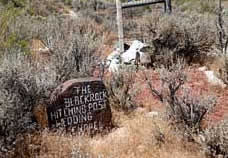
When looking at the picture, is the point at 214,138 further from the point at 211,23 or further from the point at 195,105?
the point at 211,23

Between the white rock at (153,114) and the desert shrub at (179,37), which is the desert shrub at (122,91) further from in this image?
the desert shrub at (179,37)

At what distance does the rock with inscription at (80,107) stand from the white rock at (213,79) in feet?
10.1

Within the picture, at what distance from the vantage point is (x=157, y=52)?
36.2 ft

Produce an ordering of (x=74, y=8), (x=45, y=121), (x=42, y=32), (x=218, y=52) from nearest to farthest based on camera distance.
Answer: (x=45, y=121)
(x=218, y=52)
(x=42, y=32)
(x=74, y=8)

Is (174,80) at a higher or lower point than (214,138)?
higher

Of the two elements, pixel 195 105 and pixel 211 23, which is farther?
pixel 211 23

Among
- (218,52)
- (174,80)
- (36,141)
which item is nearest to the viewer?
(36,141)

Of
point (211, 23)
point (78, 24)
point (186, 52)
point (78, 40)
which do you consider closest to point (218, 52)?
point (186, 52)

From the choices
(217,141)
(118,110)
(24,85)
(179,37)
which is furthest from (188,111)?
(179,37)

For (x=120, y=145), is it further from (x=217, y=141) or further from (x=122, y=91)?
(x=122, y=91)

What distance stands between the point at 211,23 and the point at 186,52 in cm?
165

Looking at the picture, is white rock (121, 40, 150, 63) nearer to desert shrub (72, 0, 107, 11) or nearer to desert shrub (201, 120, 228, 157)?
desert shrub (201, 120, 228, 157)

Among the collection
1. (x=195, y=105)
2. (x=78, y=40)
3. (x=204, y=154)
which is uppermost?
(x=78, y=40)

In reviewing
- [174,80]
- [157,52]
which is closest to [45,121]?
[174,80]
